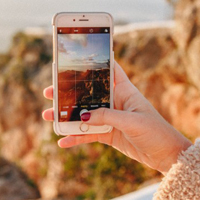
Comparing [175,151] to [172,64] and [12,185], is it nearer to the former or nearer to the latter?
[172,64]

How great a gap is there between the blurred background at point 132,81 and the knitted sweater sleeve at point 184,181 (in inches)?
144

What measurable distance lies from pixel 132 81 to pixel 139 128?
6.60 m

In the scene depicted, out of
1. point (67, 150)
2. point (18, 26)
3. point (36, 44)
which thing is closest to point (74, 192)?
point (67, 150)

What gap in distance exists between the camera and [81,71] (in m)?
1.13

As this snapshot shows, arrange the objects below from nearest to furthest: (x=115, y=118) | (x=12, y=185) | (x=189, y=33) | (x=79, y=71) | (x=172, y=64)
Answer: (x=115, y=118) < (x=79, y=71) < (x=189, y=33) < (x=172, y=64) < (x=12, y=185)

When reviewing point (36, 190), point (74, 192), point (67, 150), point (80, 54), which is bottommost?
point (36, 190)

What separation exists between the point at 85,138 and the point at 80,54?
31 centimetres

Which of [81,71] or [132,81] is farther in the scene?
[132,81]

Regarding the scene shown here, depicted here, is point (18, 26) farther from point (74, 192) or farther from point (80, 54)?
point (80, 54)

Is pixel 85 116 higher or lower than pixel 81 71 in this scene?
lower

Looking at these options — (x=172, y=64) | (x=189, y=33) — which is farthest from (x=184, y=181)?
(x=172, y=64)

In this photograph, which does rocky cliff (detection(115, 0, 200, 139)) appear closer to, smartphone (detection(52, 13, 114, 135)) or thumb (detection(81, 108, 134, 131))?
smartphone (detection(52, 13, 114, 135))

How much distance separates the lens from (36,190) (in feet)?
31.2

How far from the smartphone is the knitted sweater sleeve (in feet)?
1.09
